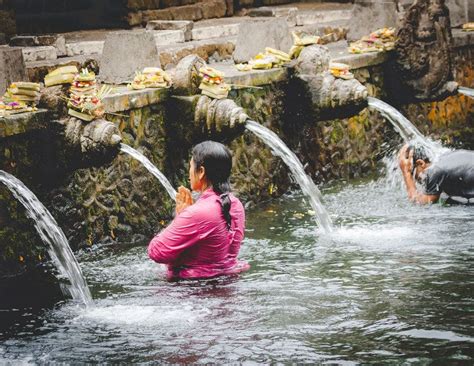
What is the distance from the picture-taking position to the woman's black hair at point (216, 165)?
282 inches

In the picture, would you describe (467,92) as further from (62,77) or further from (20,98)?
(20,98)

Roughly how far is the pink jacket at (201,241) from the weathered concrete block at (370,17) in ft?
27.7

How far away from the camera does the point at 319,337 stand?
6.51 m

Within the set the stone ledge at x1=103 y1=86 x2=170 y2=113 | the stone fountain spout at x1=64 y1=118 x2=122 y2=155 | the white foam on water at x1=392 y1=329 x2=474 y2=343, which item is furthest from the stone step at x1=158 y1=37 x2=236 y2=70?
the white foam on water at x1=392 y1=329 x2=474 y2=343

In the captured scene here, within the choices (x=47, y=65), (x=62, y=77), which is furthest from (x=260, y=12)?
(x=62, y=77)

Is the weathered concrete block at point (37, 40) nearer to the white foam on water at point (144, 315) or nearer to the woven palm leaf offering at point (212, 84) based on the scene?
the woven palm leaf offering at point (212, 84)

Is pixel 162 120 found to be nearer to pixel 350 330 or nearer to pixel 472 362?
pixel 350 330

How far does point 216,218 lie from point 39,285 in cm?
211

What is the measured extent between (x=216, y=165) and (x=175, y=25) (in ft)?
25.4

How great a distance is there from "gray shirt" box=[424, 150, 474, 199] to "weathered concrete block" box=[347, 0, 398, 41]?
5.58m

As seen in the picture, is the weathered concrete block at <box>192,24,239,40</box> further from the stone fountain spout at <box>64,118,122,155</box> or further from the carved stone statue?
the stone fountain spout at <box>64,118,122,155</box>

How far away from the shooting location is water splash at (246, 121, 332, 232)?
405 inches

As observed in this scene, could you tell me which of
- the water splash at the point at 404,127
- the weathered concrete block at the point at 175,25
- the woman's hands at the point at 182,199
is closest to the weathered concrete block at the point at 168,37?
the weathered concrete block at the point at 175,25

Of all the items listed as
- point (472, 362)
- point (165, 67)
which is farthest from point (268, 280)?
point (165, 67)
